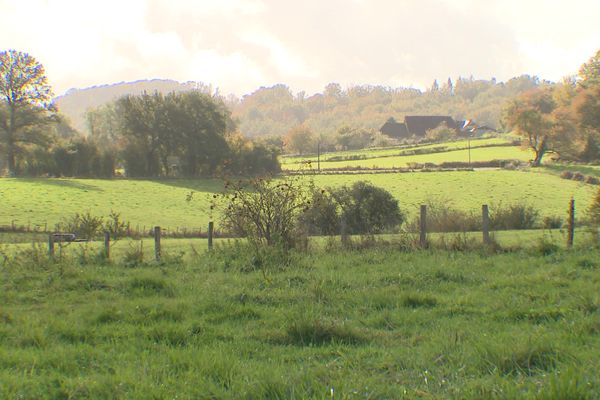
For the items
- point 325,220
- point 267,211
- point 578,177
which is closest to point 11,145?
point 325,220

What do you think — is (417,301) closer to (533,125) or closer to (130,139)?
(130,139)

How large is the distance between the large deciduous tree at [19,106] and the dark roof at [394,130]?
347 feet

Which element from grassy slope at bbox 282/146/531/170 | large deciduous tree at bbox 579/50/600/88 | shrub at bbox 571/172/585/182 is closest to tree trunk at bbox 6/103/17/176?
grassy slope at bbox 282/146/531/170

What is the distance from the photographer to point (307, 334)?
7578 mm

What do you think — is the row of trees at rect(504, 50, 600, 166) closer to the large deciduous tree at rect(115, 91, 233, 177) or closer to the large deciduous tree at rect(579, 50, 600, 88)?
the large deciduous tree at rect(579, 50, 600, 88)

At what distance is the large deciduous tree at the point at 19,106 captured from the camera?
72000 mm

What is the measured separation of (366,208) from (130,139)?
52.8 m

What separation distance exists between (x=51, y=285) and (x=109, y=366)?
253 inches

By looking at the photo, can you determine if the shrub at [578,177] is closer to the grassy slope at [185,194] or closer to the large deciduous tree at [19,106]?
the grassy slope at [185,194]

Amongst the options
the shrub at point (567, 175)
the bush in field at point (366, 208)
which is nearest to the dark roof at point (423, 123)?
the shrub at point (567, 175)

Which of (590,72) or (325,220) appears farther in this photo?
(590,72)

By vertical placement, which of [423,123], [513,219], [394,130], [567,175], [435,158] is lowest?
[513,219]

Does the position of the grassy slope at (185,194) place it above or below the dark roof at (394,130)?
below

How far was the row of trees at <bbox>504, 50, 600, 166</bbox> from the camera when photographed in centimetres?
8212
